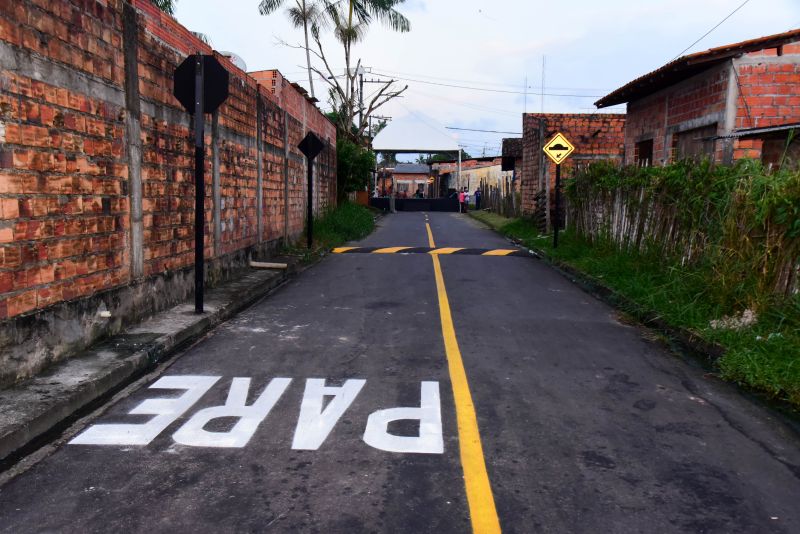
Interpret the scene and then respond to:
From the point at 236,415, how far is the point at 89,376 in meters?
1.41

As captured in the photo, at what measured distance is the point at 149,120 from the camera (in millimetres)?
7930

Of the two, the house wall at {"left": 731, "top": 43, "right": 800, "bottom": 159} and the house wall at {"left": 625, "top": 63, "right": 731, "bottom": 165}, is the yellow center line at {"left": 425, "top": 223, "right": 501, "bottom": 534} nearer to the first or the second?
the house wall at {"left": 731, "top": 43, "right": 800, "bottom": 159}

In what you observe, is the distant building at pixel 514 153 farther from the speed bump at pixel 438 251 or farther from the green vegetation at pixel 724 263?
the green vegetation at pixel 724 263

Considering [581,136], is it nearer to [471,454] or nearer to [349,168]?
[349,168]

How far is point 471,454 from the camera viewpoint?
4.28 meters

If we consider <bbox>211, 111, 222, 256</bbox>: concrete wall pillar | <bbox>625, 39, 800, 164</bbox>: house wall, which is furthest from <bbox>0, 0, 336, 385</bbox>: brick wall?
<bbox>625, 39, 800, 164</bbox>: house wall

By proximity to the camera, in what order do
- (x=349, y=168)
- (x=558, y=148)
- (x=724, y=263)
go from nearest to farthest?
(x=724, y=263) → (x=558, y=148) → (x=349, y=168)

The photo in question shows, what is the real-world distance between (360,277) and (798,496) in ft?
31.3

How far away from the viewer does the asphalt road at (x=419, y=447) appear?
11.5 ft

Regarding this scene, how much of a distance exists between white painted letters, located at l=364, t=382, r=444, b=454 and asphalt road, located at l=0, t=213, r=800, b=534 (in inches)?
0.8

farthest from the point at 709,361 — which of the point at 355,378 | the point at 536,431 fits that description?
the point at 355,378

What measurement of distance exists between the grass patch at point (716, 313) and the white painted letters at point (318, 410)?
3.47 meters

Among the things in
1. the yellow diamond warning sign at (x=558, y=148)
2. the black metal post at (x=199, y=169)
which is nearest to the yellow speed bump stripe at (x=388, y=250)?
the yellow diamond warning sign at (x=558, y=148)

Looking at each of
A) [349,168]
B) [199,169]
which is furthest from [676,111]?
[349,168]
